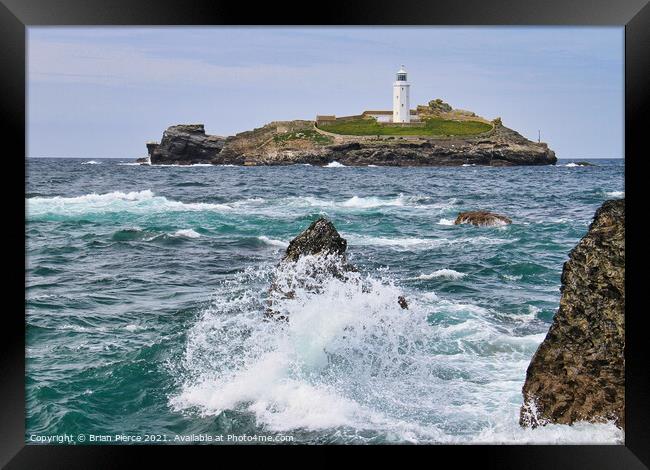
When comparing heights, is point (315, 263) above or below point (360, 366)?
above

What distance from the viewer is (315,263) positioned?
6.79m

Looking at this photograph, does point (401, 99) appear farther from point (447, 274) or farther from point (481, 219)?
point (447, 274)

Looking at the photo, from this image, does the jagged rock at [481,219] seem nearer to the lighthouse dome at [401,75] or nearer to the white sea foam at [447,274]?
the white sea foam at [447,274]

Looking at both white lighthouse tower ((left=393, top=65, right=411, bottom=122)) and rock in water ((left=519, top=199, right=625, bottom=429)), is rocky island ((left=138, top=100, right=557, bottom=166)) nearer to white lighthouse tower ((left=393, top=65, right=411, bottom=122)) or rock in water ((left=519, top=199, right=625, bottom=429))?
white lighthouse tower ((left=393, top=65, right=411, bottom=122))

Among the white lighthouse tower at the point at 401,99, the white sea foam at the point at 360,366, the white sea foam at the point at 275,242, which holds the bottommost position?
the white sea foam at the point at 360,366

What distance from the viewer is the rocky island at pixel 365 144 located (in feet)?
23.5

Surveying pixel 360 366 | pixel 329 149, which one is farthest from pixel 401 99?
pixel 360 366

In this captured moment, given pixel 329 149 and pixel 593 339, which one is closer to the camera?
pixel 593 339

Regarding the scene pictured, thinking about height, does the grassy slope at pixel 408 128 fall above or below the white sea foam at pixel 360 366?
above

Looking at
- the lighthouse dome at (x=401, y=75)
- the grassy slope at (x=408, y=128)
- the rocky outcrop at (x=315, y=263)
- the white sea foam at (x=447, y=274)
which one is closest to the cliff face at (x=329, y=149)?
the grassy slope at (x=408, y=128)

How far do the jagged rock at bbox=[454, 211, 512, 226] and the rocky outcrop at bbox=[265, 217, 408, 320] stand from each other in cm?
118

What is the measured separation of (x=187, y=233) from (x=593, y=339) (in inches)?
163

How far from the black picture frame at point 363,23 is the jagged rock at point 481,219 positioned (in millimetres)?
1785

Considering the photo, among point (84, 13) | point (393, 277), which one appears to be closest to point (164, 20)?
point (84, 13)
